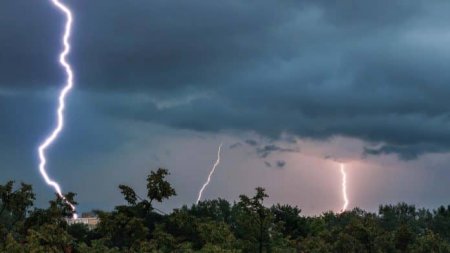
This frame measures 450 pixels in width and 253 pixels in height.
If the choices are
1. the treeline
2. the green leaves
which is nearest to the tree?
the treeline

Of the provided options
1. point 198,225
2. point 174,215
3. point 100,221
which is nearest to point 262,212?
point 198,225

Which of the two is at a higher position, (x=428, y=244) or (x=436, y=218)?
(x=436, y=218)

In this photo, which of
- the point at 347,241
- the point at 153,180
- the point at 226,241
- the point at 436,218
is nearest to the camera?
the point at 153,180

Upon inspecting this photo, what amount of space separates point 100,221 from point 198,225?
8.76ft

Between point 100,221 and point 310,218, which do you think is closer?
point 100,221

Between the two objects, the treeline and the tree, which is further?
the tree

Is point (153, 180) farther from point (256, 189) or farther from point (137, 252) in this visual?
point (256, 189)

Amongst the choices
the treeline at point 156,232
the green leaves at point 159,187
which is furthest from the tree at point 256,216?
the green leaves at point 159,187

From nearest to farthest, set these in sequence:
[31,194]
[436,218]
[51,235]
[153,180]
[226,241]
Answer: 1. [51,235]
2. [153,180]
3. [31,194]
4. [226,241]
5. [436,218]

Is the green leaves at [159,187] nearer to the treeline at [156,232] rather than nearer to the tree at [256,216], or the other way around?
the treeline at [156,232]

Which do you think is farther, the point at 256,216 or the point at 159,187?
the point at 256,216

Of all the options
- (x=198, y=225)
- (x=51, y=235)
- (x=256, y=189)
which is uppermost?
(x=256, y=189)

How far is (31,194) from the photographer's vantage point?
1418 centimetres

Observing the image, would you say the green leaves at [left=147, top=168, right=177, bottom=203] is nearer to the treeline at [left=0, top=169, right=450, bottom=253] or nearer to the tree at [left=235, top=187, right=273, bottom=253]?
the treeline at [left=0, top=169, right=450, bottom=253]
